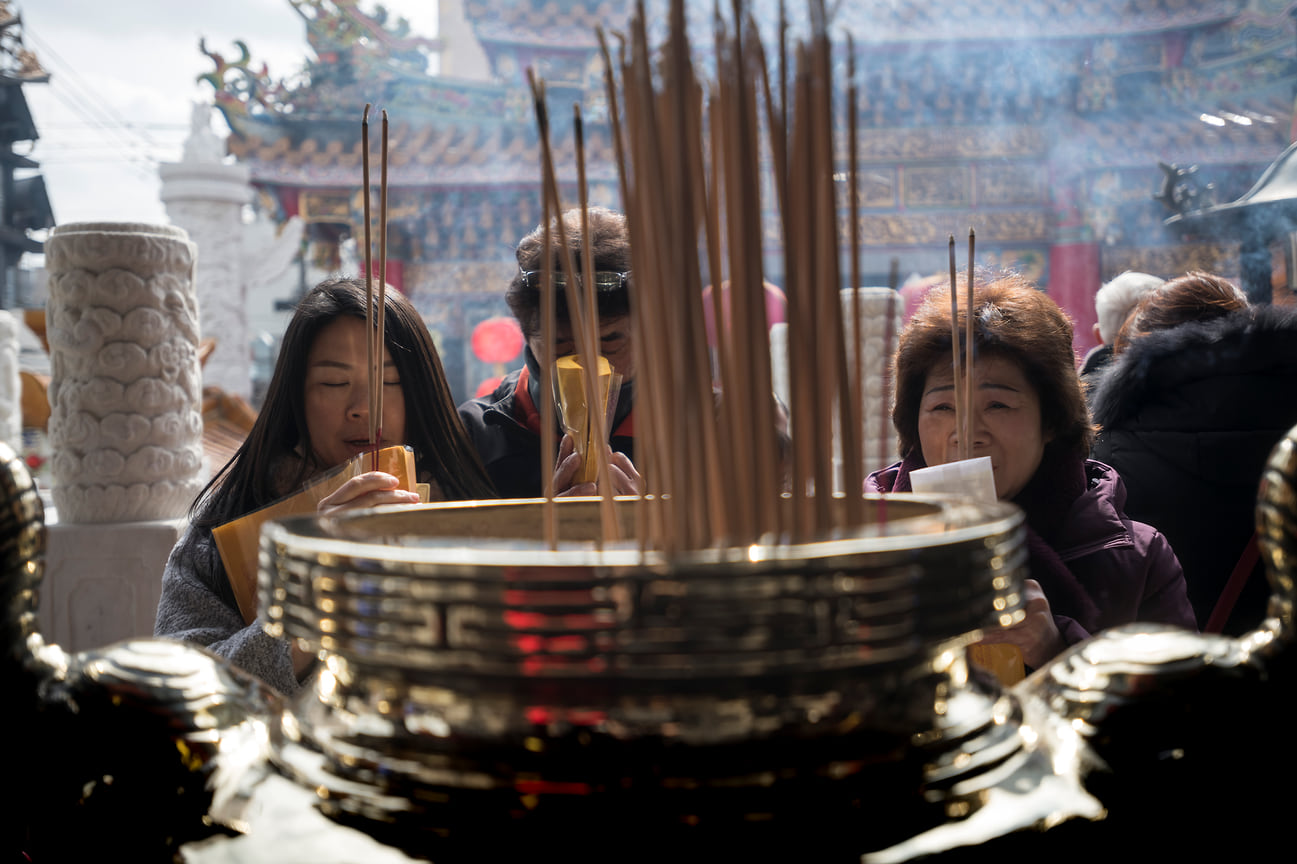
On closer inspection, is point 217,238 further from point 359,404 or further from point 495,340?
point 359,404

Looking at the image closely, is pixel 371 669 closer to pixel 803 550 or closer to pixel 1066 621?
pixel 803 550

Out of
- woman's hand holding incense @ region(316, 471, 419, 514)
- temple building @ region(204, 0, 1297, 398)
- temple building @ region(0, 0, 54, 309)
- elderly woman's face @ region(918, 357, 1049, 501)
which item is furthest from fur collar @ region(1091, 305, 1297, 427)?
temple building @ region(0, 0, 54, 309)

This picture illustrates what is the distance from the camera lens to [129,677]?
307 millimetres

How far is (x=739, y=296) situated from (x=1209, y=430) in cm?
157

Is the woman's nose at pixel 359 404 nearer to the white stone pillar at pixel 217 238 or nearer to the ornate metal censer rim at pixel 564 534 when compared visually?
the ornate metal censer rim at pixel 564 534

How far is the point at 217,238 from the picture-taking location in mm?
7484

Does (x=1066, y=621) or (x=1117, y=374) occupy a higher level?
(x=1117, y=374)

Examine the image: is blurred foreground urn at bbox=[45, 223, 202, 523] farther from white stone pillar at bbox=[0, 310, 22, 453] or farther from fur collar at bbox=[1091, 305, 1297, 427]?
fur collar at bbox=[1091, 305, 1297, 427]

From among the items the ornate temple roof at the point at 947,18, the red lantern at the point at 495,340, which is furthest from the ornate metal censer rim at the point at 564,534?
the ornate temple roof at the point at 947,18

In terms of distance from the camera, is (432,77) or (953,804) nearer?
(953,804)

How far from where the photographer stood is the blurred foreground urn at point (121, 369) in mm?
2391

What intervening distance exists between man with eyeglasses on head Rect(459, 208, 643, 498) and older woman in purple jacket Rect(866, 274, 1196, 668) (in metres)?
0.39

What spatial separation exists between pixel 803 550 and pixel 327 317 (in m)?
1.14

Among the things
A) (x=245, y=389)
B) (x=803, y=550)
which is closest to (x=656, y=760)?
(x=803, y=550)
